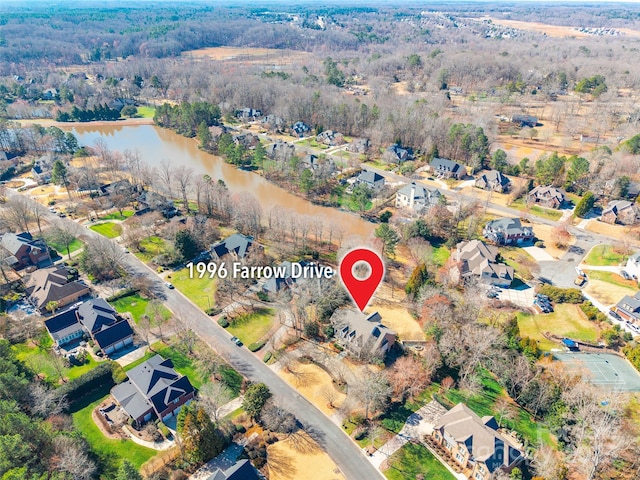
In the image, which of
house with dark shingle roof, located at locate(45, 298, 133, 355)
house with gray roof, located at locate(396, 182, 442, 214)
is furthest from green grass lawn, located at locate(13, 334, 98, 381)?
house with gray roof, located at locate(396, 182, 442, 214)

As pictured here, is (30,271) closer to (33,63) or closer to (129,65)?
(129,65)

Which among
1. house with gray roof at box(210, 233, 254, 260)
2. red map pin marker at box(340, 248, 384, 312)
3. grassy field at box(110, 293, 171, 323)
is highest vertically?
red map pin marker at box(340, 248, 384, 312)

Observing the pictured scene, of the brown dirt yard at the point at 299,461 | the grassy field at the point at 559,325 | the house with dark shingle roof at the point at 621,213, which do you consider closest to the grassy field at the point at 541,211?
the house with dark shingle roof at the point at 621,213

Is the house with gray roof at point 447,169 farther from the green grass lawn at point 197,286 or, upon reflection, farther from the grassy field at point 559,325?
the green grass lawn at point 197,286

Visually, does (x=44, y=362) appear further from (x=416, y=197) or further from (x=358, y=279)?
(x=416, y=197)

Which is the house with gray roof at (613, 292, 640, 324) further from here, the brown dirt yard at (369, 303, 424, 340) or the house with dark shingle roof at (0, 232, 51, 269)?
the house with dark shingle roof at (0, 232, 51, 269)

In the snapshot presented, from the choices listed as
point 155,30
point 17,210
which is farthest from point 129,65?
point 17,210
